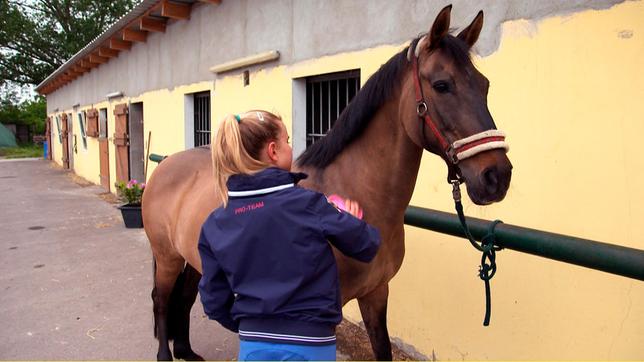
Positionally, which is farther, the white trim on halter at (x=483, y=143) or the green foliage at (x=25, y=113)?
the green foliage at (x=25, y=113)

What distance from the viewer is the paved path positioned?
11.5 ft

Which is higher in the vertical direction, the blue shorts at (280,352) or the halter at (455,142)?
the halter at (455,142)

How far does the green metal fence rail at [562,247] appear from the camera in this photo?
1627 millimetres

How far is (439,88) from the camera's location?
5.67ft

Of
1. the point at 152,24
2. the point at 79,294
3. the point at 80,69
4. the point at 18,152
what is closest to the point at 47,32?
the point at 18,152

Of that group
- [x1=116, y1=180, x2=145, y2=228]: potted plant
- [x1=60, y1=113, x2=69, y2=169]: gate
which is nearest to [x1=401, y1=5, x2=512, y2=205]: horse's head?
[x1=116, y1=180, x2=145, y2=228]: potted plant

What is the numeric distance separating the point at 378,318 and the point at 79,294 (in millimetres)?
3534

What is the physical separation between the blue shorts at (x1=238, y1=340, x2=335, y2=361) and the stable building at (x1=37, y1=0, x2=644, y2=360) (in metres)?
1.63

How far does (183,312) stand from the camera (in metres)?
3.36

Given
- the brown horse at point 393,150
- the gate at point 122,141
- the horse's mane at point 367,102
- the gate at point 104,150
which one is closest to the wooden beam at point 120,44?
the gate at point 122,141

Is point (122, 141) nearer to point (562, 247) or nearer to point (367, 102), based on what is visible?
point (367, 102)

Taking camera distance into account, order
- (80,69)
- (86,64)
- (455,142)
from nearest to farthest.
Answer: (455,142) < (86,64) < (80,69)

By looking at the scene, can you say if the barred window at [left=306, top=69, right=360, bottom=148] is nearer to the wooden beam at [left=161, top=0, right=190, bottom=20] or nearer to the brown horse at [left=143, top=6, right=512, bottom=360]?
the brown horse at [left=143, top=6, right=512, bottom=360]

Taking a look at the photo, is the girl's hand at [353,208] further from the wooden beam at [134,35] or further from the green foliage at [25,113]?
the green foliage at [25,113]
